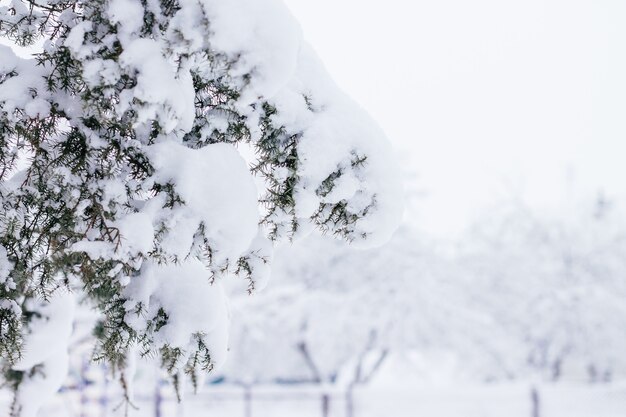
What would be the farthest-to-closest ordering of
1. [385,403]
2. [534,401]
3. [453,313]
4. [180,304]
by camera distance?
[453,313], [385,403], [534,401], [180,304]

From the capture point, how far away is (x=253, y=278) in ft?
8.77

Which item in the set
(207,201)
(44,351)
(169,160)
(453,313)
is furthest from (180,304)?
(453,313)

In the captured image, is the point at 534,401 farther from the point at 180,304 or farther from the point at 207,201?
the point at 207,201

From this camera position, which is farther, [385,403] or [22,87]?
[385,403]

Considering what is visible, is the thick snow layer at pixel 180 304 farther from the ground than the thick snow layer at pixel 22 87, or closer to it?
closer to it

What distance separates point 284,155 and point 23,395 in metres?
2.45

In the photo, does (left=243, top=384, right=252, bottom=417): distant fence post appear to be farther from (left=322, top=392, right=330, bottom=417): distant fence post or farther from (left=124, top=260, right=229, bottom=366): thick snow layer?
(left=124, top=260, right=229, bottom=366): thick snow layer

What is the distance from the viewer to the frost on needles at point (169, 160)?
211 cm

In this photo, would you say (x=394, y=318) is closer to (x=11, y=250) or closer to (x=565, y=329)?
(x=565, y=329)

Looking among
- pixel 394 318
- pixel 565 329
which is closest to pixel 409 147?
pixel 394 318

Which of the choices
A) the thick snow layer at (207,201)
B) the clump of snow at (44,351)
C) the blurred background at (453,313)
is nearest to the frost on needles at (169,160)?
the thick snow layer at (207,201)

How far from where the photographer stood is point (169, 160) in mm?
2354

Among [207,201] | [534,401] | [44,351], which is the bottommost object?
[534,401]

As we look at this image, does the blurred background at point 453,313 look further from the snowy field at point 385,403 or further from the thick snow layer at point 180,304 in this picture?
the thick snow layer at point 180,304
